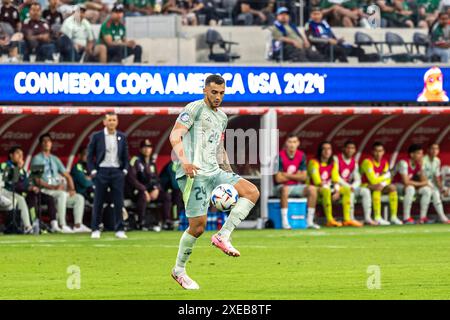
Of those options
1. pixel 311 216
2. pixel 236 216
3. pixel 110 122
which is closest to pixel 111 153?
pixel 110 122

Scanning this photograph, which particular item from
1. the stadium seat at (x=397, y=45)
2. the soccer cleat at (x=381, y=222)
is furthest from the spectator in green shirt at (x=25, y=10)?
the soccer cleat at (x=381, y=222)

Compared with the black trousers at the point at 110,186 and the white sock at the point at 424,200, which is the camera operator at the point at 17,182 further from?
the white sock at the point at 424,200

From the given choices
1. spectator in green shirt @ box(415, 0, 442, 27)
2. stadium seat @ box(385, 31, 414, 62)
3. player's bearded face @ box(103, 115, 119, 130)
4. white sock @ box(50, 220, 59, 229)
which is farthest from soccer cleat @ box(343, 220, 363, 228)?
spectator in green shirt @ box(415, 0, 442, 27)

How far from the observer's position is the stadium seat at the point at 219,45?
24922mm

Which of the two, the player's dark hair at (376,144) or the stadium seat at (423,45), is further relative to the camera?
the stadium seat at (423,45)

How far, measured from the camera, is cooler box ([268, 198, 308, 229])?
23.2 meters

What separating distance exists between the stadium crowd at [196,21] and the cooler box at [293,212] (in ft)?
9.82

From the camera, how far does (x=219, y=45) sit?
25578 millimetres

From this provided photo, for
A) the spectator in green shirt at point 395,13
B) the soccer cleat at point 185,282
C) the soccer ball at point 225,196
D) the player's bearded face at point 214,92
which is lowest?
the soccer cleat at point 185,282

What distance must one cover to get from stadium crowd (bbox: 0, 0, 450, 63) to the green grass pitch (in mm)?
3608

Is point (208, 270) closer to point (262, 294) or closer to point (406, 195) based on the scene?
point (262, 294)

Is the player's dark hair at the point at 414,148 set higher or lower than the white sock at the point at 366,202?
higher

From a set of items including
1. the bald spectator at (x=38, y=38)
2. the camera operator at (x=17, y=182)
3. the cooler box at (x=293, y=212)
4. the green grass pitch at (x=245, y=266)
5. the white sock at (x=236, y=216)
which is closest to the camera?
the green grass pitch at (x=245, y=266)

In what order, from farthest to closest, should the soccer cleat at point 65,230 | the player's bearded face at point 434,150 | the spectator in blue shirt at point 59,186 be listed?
the player's bearded face at point 434,150 → the soccer cleat at point 65,230 → the spectator in blue shirt at point 59,186
